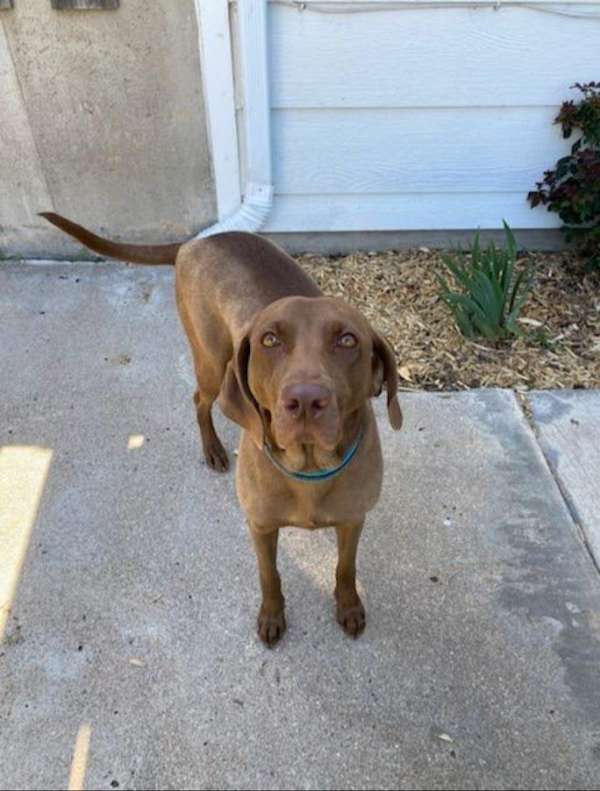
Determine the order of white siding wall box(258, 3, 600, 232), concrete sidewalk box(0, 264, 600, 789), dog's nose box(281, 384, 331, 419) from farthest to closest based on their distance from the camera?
white siding wall box(258, 3, 600, 232) < concrete sidewalk box(0, 264, 600, 789) < dog's nose box(281, 384, 331, 419)

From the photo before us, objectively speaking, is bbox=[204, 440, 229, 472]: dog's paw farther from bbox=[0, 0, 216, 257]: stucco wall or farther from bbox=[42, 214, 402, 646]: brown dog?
bbox=[0, 0, 216, 257]: stucco wall

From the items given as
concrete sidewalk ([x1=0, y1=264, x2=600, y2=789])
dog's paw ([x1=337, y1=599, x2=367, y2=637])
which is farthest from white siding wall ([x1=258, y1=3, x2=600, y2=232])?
dog's paw ([x1=337, y1=599, x2=367, y2=637])

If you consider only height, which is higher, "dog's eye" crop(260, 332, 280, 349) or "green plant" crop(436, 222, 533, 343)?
"dog's eye" crop(260, 332, 280, 349)

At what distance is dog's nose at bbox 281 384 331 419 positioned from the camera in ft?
5.38

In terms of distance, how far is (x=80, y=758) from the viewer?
2031 mm

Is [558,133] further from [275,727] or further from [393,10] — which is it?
[275,727]

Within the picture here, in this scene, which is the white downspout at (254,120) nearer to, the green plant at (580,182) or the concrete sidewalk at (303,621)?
the concrete sidewalk at (303,621)

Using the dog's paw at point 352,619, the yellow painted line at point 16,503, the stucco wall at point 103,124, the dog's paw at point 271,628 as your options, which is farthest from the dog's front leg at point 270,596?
the stucco wall at point 103,124

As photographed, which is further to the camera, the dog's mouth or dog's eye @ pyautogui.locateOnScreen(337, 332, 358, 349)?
dog's eye @ pyautogui.locateOnScreen(337, 332, 358, 349)

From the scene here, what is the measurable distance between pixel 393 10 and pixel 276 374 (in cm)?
299

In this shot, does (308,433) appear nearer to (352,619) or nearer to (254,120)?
(352,619)

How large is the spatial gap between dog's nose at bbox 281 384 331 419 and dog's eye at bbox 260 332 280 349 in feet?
0.62

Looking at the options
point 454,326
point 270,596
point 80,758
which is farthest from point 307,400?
point 454,326

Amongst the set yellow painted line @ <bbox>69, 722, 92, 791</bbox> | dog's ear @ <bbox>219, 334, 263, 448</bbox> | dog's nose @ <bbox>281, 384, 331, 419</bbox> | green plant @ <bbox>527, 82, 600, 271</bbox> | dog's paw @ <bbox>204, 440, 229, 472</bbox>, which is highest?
dog's nose @ <bbox>281, 384, 331, 419</bbox>
